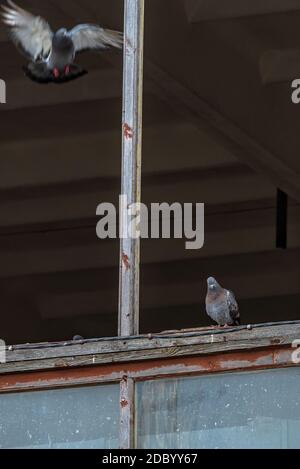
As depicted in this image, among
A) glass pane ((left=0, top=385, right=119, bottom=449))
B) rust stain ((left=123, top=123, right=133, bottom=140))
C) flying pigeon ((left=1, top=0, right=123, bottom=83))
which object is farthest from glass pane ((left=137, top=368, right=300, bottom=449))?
flying pigeon ((left=1, top=0, right=123, bottom=83))

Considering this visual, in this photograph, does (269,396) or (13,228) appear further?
(13,228)

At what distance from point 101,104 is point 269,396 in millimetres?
6728

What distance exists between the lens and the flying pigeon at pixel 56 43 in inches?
523

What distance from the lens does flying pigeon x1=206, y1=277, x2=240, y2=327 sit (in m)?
12.1

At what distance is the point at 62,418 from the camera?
11.3m

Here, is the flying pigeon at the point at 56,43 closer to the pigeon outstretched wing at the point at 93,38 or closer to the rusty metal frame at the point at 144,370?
the pigeon outstretched wing at the point at 93,38

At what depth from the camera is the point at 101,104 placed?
1736 centimetres

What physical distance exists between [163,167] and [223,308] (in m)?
6.39

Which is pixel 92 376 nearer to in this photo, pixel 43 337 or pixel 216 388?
pixel 216 388

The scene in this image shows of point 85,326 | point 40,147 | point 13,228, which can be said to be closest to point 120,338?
point 40,147

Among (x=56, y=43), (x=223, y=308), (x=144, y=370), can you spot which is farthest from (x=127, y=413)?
(x=56, y=43)

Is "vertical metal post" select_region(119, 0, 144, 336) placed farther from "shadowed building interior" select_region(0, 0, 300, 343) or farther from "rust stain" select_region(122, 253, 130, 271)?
"shadowed building interior" select_region(0, 0, 300, 343)

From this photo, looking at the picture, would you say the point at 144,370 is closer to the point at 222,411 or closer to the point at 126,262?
the point at 222,411

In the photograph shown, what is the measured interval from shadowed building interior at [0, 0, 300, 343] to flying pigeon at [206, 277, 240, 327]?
10.3 ft
